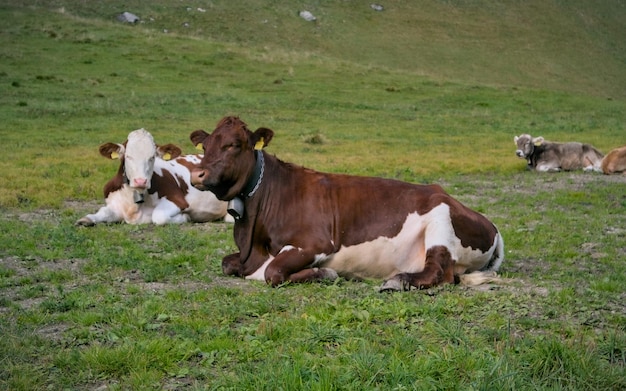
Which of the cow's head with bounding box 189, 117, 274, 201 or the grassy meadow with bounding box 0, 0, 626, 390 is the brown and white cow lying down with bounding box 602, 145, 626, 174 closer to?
the grassy meadow with bounding box 0, 0, 626, 390

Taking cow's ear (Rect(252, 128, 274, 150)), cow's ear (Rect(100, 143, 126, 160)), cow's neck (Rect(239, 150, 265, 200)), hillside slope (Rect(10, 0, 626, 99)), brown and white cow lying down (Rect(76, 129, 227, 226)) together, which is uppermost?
hillside slope (Rect(10, 0, 626, 99))

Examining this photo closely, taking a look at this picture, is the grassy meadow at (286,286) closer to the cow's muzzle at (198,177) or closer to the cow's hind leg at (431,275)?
the cow's hind leg at (431,275)

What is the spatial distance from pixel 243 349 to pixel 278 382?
3.05ft

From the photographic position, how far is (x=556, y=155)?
930 inches

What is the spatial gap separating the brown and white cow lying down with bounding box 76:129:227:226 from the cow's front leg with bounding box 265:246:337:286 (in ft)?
18.3

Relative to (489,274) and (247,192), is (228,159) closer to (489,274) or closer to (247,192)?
(247,192)

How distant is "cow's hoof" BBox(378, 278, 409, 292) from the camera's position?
8.14m

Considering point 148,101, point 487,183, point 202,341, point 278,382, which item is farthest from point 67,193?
point 148,101

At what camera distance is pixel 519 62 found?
225 feet

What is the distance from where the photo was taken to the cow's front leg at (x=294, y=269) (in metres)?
8.67

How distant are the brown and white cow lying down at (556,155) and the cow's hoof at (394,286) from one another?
1623cm

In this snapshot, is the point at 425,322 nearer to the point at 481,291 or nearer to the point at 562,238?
the point at 481,291

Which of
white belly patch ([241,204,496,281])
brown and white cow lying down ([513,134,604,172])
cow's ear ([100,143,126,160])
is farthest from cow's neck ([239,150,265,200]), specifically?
brown and white cow lying down ([513,134,604,172])

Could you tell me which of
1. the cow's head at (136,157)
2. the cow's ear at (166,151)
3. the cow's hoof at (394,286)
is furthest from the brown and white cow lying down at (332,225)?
the cow's ear at (166,151)
